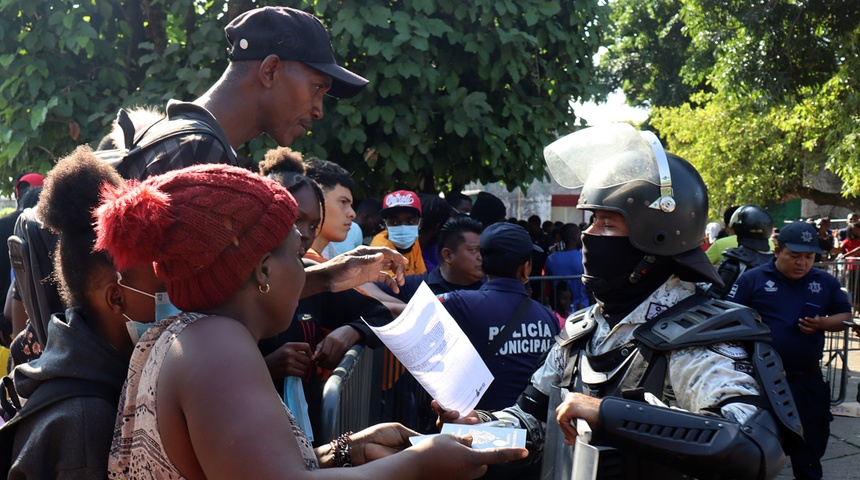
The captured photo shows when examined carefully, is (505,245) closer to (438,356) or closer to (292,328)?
(292,328)

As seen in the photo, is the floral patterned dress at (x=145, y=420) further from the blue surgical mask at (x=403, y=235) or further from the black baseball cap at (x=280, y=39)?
the blue surgical mask at (x=403, y=235)

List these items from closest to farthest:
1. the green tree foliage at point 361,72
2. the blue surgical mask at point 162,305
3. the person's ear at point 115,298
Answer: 1. the blue surgical mask at point 162,305
2. the person's ear at point 115,298
3. the green tree foliage at point 361,72

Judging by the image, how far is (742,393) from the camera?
220cm

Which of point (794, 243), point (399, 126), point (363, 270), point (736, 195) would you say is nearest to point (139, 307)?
point (363, 270)

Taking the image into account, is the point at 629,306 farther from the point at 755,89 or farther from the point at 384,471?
the point at 755,89

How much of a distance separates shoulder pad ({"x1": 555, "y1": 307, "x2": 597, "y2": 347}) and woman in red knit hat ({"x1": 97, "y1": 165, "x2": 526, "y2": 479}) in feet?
3.58

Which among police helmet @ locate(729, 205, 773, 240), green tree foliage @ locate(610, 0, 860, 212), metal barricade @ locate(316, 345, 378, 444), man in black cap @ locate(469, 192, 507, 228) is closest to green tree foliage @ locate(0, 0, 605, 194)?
man in black cap @ locate(469, 192, 507, 228)

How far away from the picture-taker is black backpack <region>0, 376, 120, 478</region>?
5.84 ft

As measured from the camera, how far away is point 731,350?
91.1 inches

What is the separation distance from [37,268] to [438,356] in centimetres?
127

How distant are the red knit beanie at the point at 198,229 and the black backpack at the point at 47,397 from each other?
37cm

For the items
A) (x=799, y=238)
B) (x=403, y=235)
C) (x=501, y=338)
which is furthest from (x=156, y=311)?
(x=799, y=238)

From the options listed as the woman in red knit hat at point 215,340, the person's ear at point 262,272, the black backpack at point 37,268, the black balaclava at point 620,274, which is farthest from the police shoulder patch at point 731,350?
the black backpack at point 37,268

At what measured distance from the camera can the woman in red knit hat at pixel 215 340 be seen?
4.68 feet
